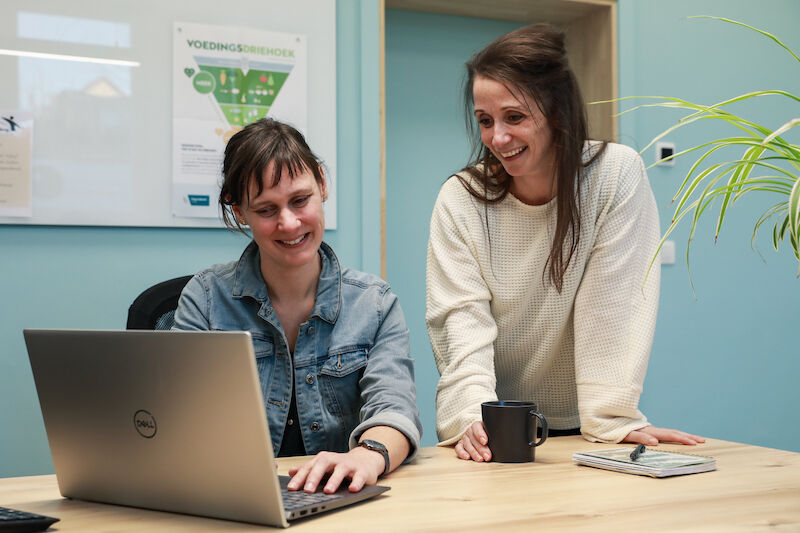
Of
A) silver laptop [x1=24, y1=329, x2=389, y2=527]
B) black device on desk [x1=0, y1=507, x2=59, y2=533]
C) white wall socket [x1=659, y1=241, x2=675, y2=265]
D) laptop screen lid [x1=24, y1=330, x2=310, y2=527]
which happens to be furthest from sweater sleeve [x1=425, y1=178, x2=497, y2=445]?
white wall socket [x1=659, y1=241, x2=675, y2=265]

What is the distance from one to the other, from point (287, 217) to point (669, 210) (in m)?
2.11

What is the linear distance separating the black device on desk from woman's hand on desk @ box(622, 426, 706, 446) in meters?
0.89

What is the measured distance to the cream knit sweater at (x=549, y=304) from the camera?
4.23ft

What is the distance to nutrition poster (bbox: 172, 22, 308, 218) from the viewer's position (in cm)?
226

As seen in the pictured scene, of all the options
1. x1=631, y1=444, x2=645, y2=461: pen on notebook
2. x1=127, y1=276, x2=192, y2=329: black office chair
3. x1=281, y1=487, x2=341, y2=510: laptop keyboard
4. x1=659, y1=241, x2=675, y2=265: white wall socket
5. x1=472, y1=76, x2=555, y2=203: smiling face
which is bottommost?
x1=631, y1=444, x2=645, y2=461: pen on notebook

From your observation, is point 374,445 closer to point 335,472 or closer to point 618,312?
point 335,472

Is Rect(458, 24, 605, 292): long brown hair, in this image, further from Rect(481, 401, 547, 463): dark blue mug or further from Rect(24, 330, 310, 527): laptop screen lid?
Rect(24, 330, 310, 527): laptop screen lid

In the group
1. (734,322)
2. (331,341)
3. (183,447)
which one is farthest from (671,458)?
(734,322)

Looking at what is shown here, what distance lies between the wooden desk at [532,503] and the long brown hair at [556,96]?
45cm

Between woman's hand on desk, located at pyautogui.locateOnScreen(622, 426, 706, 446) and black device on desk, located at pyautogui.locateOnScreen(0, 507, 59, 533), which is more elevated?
black device on desk, located at pyautogui.locateOnScreen(0, 507, 59, 533)

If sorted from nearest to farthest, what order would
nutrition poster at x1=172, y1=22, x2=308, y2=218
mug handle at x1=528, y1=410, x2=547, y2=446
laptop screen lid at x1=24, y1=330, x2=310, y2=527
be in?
laptop screen lid at x1=24, y1=330, x2=310, y2=527, mug handle at x1=528, y1=410, x2=547, y2=446, nutrition poster at x1=172, y1=22, x2=308, y2=218

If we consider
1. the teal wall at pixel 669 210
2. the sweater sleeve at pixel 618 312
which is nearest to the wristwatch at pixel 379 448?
the sweater sleeve at pixel 618 312

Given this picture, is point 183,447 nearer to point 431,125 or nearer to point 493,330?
point 493,330

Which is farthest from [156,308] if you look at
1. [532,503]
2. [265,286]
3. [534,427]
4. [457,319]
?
[532,503]
